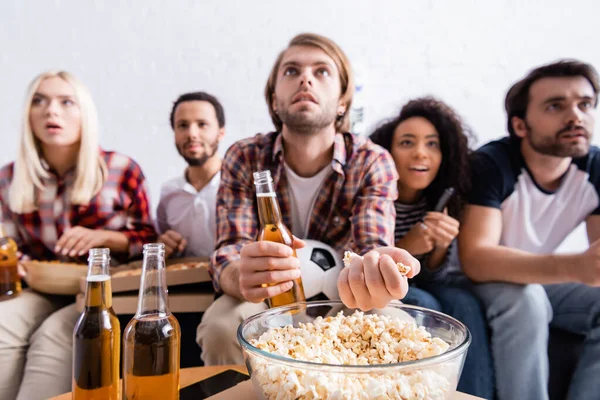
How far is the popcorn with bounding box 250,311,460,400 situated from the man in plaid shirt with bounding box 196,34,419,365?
0.65 meters

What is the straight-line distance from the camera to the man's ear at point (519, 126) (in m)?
1.62

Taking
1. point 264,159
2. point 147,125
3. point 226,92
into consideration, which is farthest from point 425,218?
point 147,125

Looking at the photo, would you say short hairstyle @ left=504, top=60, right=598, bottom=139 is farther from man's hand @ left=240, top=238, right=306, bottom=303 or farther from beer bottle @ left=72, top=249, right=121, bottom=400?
beer bottle @ left=72, top=249, right=121, bottom=400

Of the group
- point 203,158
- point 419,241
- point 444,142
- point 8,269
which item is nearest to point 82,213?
point 8,269

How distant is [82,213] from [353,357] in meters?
1.45

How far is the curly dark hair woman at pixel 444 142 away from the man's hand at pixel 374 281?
1.02 m

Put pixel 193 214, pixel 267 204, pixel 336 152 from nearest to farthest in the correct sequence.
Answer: pixel 267 204, pixel 336 152, pixel 193 214

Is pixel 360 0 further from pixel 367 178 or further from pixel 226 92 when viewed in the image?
pixel 367 178

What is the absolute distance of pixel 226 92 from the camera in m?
2.39

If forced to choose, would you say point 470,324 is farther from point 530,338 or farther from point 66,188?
point 66,188

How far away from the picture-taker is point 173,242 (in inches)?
66.6

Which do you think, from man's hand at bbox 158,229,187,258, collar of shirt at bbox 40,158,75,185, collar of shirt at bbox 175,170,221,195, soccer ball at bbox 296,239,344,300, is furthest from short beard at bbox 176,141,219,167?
soccer ball at bbox 296,239,344,300

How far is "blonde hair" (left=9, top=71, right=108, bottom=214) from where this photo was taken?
170cm

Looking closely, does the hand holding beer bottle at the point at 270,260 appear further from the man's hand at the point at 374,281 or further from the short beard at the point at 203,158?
the short beard at the point at 203,158
